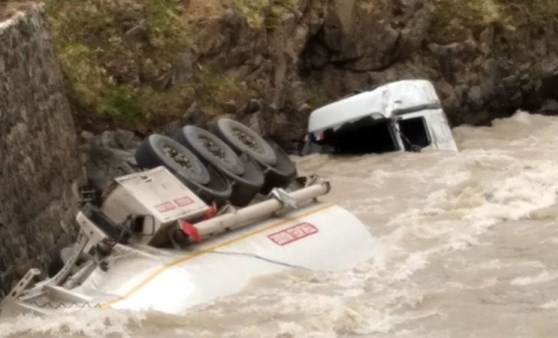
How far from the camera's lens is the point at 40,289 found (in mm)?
8578

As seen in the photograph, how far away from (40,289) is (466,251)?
158 inches

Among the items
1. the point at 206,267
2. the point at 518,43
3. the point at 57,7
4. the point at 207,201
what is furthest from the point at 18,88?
the point at 518,43

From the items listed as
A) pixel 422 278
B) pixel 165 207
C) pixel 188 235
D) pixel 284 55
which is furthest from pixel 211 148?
pixel 284 55

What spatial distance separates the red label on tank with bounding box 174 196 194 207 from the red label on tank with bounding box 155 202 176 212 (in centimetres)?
7

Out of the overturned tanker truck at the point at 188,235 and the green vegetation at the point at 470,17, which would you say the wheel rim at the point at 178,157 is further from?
the green vegetation at the point at 470,17

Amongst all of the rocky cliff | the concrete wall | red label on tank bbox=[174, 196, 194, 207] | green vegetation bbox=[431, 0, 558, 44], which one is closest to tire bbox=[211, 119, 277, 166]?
the concrete wall

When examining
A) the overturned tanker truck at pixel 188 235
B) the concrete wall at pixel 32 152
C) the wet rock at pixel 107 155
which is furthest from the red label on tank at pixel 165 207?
the wet rock at pixel 107 155

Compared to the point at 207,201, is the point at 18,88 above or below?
above

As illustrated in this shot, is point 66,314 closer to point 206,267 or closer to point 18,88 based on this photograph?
point 206,267

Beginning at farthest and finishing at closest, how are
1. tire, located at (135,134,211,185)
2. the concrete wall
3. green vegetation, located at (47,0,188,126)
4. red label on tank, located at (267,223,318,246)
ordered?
green vegetation, located at (47,0,188,126) < tire, located at (135,134,211,185) < red label on tank, located at (267,223,318,246) < the concrete wall

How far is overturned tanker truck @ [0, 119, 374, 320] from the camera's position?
28.1ft

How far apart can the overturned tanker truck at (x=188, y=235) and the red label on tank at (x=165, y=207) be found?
0.03 feet

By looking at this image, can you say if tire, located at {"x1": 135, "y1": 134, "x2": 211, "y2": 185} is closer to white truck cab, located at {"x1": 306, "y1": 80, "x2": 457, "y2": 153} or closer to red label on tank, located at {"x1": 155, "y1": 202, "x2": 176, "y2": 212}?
red label on tank, located at {"x1": 155, "y1": 202, "x2": 176, "y2": 212}

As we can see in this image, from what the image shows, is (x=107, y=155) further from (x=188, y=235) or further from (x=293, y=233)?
(x=188, y=235)
